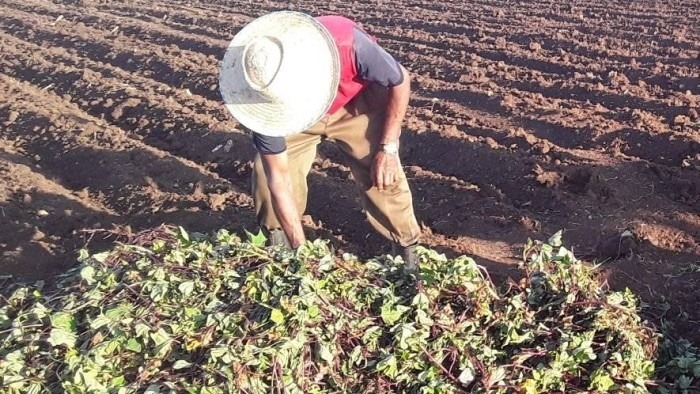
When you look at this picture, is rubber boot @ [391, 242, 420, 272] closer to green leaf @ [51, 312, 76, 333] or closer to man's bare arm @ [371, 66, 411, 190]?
man's bare arm @ [371, 66, 411, 190]

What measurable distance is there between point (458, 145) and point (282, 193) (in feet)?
8.24

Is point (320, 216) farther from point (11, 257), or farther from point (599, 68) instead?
point (599, 68)

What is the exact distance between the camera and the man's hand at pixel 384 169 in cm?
367

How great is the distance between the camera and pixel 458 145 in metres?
5.72

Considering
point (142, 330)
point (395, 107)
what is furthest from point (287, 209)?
point (142, 330)

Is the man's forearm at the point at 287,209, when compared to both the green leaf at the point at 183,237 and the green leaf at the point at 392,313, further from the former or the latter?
the green leaf at the point at 392,313

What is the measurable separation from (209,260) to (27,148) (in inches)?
173

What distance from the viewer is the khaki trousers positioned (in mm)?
3750

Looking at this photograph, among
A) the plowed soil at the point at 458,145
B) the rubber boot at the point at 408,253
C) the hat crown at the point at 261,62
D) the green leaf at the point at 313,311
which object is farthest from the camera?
the plowed soil at the point at 458,145

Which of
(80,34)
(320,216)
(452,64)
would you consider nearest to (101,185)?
(320,216)

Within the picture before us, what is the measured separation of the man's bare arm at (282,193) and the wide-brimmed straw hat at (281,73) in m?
0.35

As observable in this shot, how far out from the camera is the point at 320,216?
5035 millimetres

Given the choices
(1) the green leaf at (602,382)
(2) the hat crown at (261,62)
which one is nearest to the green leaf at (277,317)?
(2) the hat crown at (261,62)

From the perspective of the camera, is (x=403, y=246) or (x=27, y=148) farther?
(x=27, y=148)
